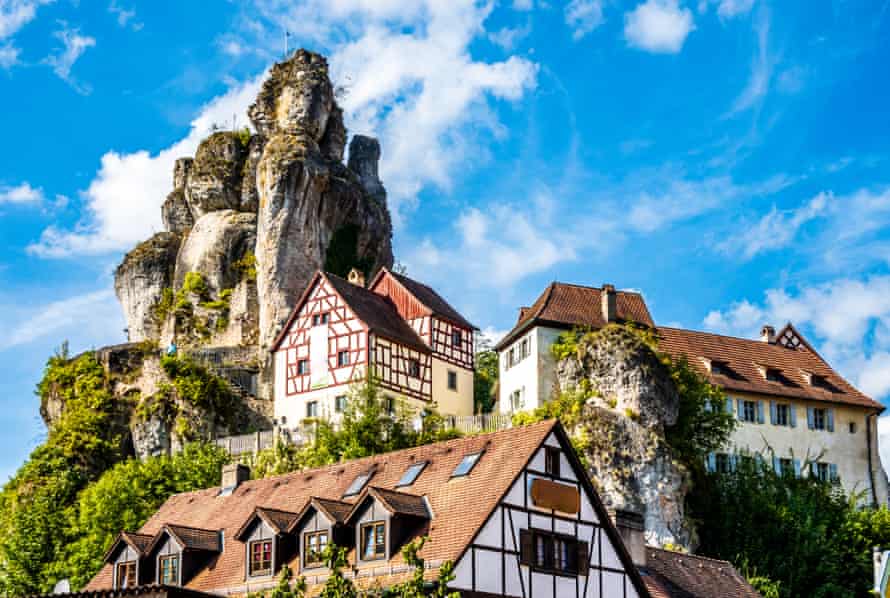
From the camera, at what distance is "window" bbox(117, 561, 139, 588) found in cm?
3797

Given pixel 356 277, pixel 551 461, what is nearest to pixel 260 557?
pixel 551 461

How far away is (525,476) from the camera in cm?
3391

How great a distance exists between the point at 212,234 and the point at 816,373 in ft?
103

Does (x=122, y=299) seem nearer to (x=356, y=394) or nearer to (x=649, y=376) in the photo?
(x=356, y=394)

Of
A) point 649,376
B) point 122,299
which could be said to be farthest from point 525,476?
point 122,299

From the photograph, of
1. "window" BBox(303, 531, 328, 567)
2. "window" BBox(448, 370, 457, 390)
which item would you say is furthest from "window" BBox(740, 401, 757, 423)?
"window" BBox(303, 531, 328, 567)

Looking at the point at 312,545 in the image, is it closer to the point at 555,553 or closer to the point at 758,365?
the point at 555,553

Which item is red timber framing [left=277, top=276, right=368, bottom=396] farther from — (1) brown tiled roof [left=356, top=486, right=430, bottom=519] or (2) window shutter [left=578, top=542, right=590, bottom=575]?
A: (1) brown tiled roof [left=356, top=486, right=430, bottom=519]

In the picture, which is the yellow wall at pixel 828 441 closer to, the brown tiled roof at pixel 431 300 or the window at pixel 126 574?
the brown tiled roof at pixel 431 300

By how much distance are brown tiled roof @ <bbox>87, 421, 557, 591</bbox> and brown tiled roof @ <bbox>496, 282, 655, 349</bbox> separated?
71.0 feet

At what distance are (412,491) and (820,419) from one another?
34.1m

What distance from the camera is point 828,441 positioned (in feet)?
210

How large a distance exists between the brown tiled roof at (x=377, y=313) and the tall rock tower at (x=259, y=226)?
487cm

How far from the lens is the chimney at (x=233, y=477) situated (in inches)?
1628
